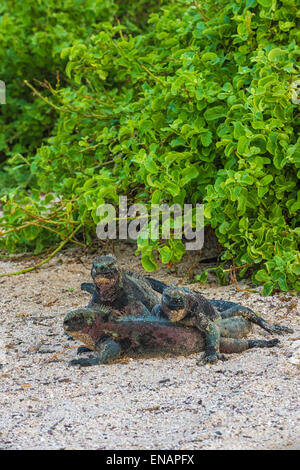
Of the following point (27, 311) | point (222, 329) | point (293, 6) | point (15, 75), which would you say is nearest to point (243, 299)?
point (222, 329)

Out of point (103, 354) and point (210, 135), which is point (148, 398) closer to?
point (103, 354)

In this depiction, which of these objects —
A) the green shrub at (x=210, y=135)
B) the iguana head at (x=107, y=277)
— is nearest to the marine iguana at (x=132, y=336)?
the iguana head at (x=107, y=277)

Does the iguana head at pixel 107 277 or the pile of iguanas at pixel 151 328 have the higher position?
the iguana head at pixel 107 277

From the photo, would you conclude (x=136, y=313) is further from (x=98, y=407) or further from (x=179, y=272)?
(x=179, y=272)

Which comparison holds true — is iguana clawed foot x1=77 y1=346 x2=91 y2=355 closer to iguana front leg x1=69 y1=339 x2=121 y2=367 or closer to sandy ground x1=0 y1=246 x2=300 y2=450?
sandy ground x1=0 y1=246 x2=300 y2=450

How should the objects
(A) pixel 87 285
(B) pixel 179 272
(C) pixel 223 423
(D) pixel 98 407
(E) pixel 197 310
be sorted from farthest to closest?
1. (B) pixel 179 272
2. (A) pixel 87 285
3. (E) pixel 197 310
4. (D) pixel 98 407
5. (C) pixel 223 423

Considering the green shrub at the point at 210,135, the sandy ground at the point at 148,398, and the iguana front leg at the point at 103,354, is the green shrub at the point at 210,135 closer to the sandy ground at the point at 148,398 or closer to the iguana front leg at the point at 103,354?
the sandy ground at the point at 148,398
